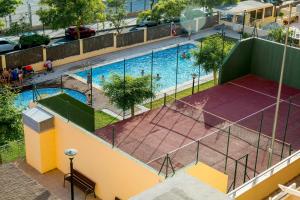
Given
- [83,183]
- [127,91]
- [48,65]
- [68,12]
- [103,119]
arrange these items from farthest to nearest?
[68,12], [48,65], [103,119], [127,91], [83,183]

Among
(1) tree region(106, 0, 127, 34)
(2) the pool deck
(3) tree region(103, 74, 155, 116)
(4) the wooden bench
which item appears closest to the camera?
(4) the wooden bench

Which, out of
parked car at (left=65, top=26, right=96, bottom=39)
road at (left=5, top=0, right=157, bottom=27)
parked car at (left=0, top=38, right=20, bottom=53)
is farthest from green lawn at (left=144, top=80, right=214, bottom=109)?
road at (left=5, top=0, right=157, bottom=27)

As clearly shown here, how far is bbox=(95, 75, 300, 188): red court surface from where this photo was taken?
19844 millimetres

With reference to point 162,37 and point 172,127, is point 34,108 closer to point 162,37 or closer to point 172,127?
point 172,127

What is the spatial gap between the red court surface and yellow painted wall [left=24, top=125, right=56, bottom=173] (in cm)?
214

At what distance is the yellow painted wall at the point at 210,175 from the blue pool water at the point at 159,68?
14967 mm

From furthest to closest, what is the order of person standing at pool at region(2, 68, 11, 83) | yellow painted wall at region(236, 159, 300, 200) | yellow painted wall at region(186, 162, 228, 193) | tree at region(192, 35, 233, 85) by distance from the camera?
person standing at pool at region(2, 68, 11, 83)
tree at region(192, 35, 233, 85)
yellow painted wall at region(186, 162, 228, 193)
yellow painted wall at region(236, 159, 300, 200)

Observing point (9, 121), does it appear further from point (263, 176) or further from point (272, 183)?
point (272, 183)

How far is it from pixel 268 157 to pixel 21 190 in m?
9.51

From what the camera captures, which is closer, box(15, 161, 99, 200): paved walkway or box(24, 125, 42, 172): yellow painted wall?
box(15, 161, 99, 200): paved walkway

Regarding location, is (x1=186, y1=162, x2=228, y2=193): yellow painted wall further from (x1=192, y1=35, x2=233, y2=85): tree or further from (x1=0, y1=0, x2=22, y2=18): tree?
(x1=0, y1=0, x2=22, y2=18): tree

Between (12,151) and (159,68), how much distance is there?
15913mm

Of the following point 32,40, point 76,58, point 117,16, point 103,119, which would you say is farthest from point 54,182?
point 117,16

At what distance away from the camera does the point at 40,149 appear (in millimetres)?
21219
